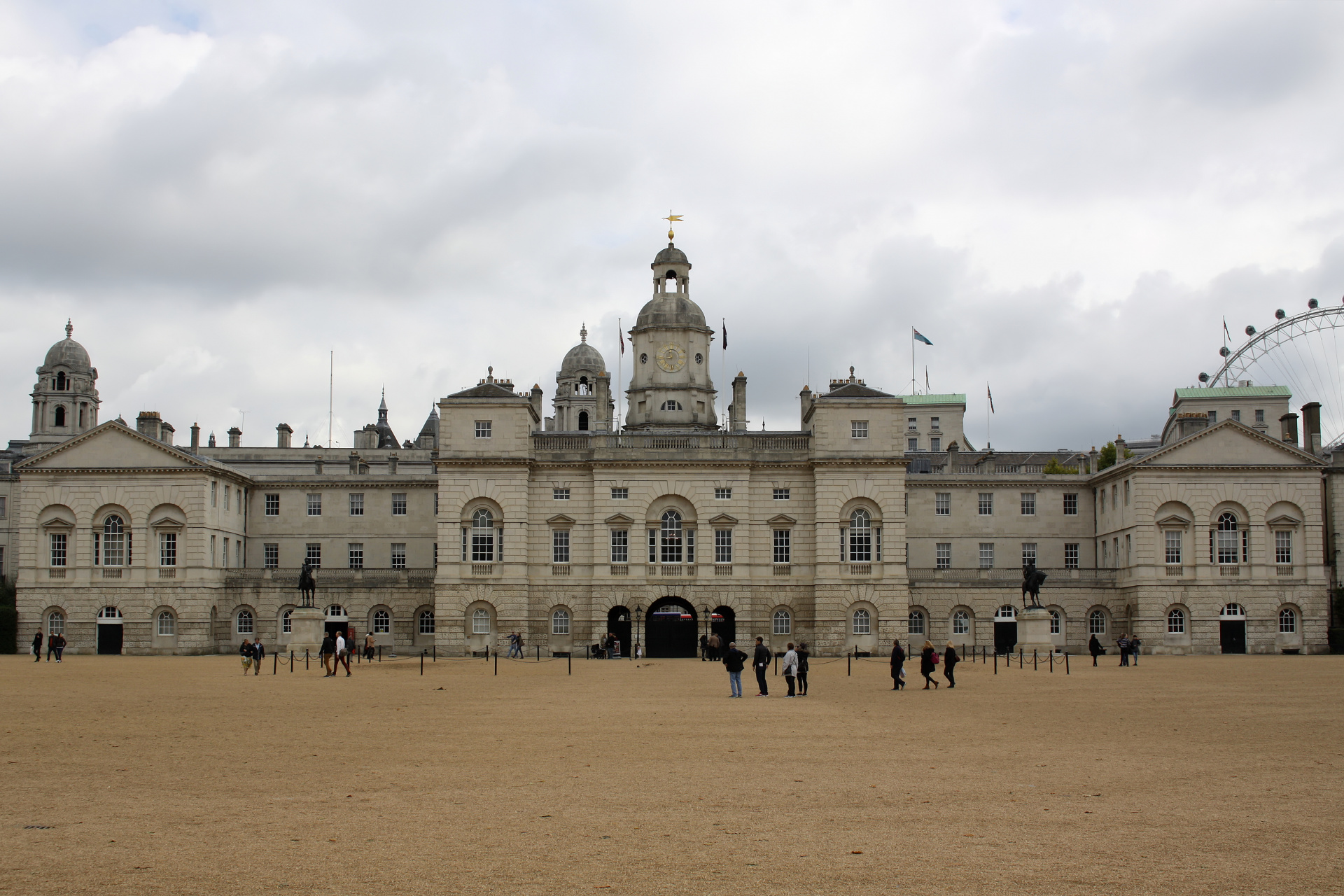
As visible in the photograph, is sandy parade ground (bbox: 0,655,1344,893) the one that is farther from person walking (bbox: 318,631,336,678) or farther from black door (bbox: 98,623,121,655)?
black door (bbox: 98,623,121,655)

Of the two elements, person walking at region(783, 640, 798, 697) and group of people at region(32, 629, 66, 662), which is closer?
person walking at region(783, 640, 798, 697)

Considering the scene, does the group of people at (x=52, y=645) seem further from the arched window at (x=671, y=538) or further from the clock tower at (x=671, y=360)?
the clock tower at (x=671, y=360)

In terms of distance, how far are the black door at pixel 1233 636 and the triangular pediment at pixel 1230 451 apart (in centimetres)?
837

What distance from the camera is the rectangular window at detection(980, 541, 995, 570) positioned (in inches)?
2817

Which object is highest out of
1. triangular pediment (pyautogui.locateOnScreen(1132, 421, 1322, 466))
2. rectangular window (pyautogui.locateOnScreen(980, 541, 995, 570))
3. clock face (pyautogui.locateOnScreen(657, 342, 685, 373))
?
clock face (pyautogui.locateOnScreen(657, 342, 685, 373))

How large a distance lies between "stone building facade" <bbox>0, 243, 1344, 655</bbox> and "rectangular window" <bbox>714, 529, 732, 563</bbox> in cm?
11

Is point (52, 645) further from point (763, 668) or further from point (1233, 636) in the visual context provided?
point (1233, 636)

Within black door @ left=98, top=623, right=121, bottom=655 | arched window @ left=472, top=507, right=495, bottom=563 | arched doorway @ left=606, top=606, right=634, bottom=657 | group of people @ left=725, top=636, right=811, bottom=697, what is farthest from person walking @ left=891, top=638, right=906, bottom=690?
black door @ left=98, top=623, right=121, bottom=655

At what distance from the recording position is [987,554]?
7162cm

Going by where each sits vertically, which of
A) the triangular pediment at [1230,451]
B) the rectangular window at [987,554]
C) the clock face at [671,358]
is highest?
the clock face at [671,358]

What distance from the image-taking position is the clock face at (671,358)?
248ft

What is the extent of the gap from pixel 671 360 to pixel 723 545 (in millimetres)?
15077

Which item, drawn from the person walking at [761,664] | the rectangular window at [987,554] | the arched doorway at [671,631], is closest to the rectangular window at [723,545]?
the arched doorway at [671,631]

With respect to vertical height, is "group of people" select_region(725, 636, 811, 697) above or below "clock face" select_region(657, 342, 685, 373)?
below
